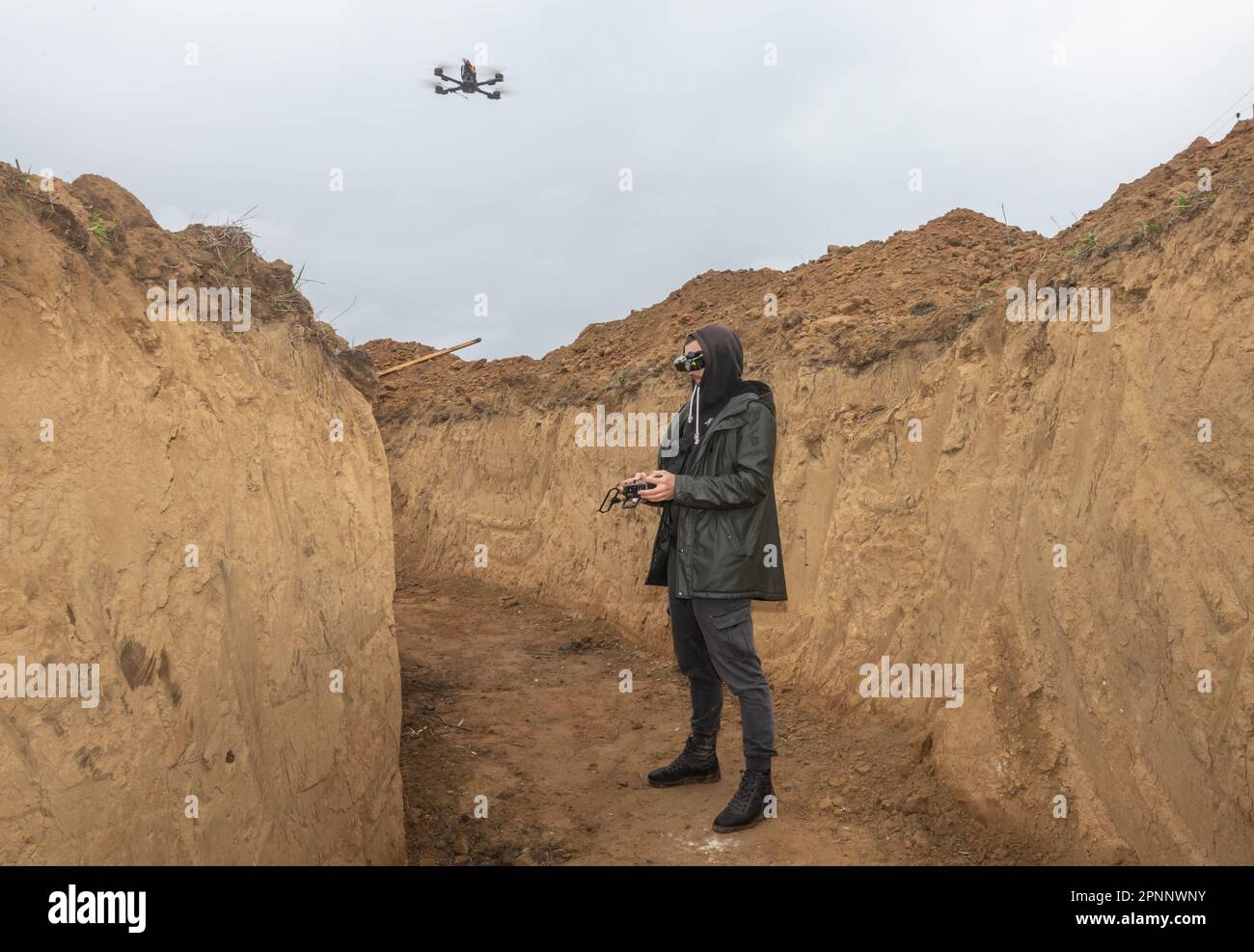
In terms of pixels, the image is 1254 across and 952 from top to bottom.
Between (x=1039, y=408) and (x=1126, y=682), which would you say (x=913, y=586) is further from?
(x=1126, y=682)

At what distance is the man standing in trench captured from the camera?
13.7ft

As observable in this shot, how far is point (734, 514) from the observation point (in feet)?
13.8

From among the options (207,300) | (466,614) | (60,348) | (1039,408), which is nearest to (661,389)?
(466,614)

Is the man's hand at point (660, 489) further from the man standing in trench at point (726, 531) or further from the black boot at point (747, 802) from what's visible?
the black boot at point (747, 802)

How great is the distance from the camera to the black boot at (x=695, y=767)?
5.05 meters

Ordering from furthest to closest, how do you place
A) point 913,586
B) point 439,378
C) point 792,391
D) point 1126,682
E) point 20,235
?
1. point 439,378
2. point 792,391
3. point 913,586
4. point 1126,682
5. point 20,235

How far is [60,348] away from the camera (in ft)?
10.6

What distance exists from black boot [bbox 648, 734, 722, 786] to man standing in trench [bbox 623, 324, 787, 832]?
49 centimetres

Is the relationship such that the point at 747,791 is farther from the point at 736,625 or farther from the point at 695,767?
the point at 736,625

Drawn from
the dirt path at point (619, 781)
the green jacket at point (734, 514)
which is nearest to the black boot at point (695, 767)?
the dirt path at point (619, 781)

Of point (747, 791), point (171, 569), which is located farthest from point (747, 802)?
point (171, 569)

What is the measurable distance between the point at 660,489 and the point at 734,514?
0.36 meters

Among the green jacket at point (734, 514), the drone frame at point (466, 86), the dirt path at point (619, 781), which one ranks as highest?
the drone frame at point (466, 86)

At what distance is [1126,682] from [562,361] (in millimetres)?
11343
